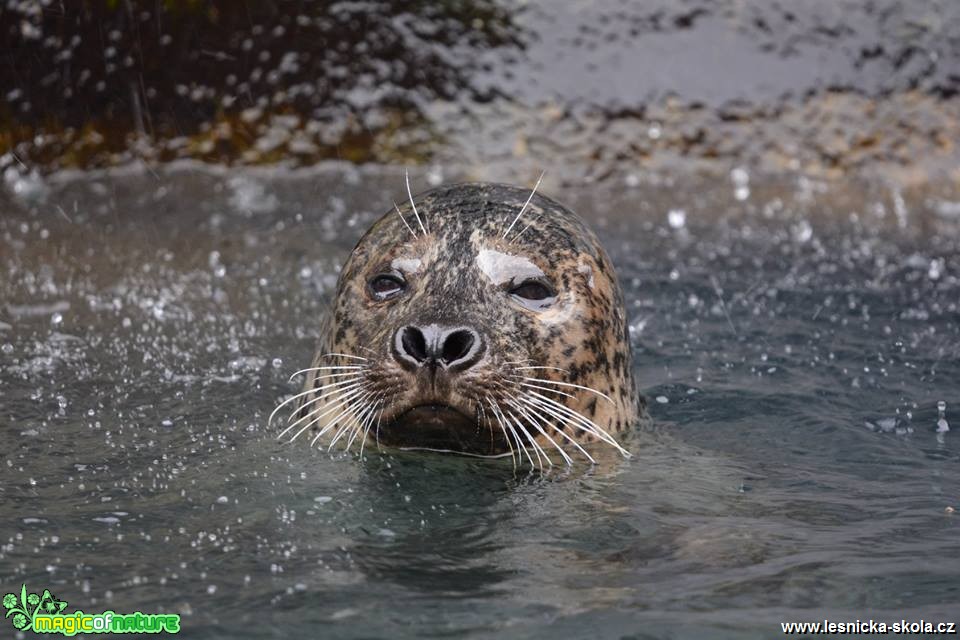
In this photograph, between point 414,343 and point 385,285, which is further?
point 385,285

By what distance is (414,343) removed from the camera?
4.30 m

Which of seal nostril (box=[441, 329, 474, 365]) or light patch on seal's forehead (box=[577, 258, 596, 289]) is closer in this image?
seal nostril (box=[441, 329, 474, 365])

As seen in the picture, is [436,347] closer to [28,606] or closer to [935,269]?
[28,606]

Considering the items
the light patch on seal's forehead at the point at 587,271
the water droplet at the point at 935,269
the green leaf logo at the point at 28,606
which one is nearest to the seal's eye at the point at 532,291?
the light patch on seal's forehead at the point at 587,271

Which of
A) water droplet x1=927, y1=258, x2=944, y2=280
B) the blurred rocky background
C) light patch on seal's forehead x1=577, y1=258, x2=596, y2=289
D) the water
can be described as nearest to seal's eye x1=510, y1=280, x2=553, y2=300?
light patch on seal's forehead x1=577, y1=258, x2=596, y2=289

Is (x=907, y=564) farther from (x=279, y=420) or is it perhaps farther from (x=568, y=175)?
(x=568, y=175)

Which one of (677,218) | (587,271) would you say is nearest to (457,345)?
(587,271)

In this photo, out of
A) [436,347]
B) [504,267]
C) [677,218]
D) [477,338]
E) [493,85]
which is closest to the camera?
[436,347]

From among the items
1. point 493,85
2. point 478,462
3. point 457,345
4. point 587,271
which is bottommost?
point 478,462

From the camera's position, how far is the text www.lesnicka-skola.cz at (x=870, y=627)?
336 cm

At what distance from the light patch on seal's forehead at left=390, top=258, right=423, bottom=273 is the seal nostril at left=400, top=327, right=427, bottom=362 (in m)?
0.51

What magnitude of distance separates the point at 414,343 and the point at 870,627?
5.25ft

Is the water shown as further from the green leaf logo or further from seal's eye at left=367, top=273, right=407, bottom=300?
seal's eye at left=367, top=273, right=407, bottom=300

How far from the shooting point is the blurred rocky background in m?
9.00
